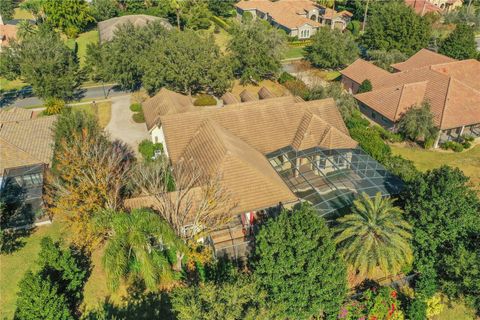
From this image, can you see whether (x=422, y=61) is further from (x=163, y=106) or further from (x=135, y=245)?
(x=135, y=245)

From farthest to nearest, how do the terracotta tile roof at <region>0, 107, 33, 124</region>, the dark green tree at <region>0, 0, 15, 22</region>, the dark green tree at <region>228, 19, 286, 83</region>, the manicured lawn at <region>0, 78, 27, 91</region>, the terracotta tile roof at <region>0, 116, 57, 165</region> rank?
the dark green tree at <region>0, 0, 15, 22</region>
the manicured lawn at <region>0, 78, 27, 91</region>
the dark green tree at <region>228, 19, 286, 83</region>
the terracotta tile roof at <region>0, 107, 33, 124</region>
the terracotta tile roof at <region>0, 116, 57, 165</region>

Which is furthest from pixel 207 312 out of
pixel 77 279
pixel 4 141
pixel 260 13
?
pixel 260 13

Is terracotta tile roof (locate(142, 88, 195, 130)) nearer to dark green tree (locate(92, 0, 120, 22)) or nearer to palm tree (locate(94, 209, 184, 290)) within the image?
palm tree (locate(94, 209, 184, 290))

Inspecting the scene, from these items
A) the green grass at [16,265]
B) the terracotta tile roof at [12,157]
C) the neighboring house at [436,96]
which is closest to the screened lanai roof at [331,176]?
the neighboring house at [436,96]

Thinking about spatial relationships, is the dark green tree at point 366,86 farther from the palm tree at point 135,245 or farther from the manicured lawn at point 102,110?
the palm tree at point 135,245

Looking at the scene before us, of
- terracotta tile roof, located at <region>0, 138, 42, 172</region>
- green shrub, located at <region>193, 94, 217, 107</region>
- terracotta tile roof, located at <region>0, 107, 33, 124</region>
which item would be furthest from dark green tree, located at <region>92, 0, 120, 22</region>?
terracotta tile roof, located at <region>0, 138, 42, 172</region>

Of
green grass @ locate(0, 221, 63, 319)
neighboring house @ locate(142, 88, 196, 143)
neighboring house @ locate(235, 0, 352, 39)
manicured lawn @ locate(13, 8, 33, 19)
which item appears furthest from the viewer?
manicured lawn @ locate(13, 8, 33, 19)
